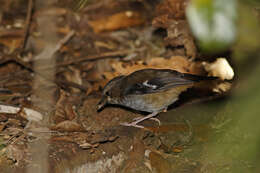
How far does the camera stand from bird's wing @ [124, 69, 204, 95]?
4.48m

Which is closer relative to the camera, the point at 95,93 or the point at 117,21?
the point at 95,93

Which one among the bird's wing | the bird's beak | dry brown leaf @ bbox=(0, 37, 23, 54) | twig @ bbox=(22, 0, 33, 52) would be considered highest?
twig @ bbox=(22, 0, 33, 52)

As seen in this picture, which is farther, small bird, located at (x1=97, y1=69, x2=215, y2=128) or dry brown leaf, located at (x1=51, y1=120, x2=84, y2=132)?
small bird, located at (x1=97, y1=69, x2=215, y2=128)

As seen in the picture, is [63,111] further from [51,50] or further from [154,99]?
[51,50]

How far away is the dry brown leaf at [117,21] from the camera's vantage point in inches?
282

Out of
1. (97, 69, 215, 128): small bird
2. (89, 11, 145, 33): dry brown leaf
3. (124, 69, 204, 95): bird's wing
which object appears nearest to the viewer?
(124, 69, 204, 95): bird's wing

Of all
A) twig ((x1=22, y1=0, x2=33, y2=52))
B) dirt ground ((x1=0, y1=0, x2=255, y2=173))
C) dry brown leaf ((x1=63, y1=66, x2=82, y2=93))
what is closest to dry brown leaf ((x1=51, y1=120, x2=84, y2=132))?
dirt ground ((x1=0, y1=0, x2=255, y2=173))

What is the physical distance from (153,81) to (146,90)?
16cm

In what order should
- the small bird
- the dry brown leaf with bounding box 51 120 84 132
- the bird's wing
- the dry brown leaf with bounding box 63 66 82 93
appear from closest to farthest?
the dry brown leaf with bounding box 51 120 84 132
the bird's wing
the small bird
the dry brown leaf with bounding box 63 66 82 93

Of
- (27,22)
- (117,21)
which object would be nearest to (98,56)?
(117,21)

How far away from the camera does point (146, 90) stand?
4.75m

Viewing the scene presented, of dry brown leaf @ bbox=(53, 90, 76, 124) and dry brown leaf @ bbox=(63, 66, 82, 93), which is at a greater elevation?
dry brown leaf @ bbox=(63, 66, 82, 93)

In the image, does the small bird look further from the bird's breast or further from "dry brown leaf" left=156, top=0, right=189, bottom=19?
"dry brown leaf" left=156, top=0, right=189, bottom=19

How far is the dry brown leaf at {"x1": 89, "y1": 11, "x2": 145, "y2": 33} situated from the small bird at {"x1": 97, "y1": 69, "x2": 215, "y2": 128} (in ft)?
7.73
